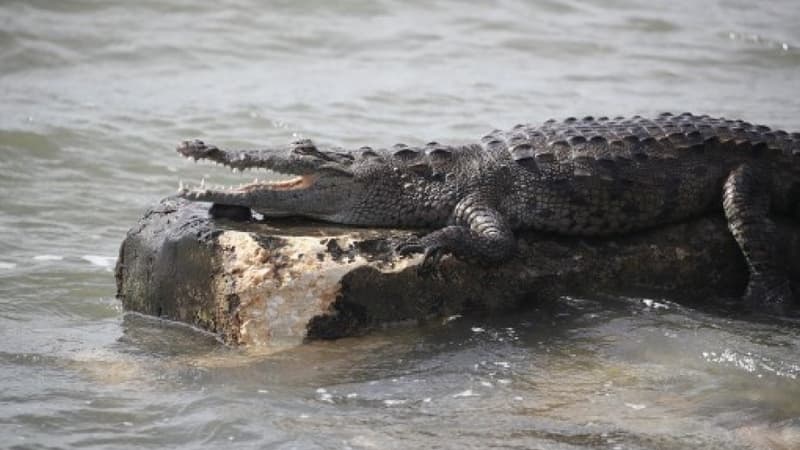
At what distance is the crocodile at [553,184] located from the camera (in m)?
6.11

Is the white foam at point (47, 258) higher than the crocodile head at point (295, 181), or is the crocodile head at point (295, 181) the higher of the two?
the crocodile head at point (295, 181)

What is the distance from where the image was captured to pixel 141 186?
31.3 feet

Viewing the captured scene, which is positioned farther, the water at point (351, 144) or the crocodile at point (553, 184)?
the crocodile at point (553, 184)

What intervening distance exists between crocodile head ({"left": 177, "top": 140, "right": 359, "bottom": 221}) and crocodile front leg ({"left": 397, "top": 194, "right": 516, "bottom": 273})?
1.88 feet

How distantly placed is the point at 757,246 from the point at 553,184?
44.8 inches

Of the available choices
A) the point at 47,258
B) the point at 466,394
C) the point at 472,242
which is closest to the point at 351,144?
the point at 47,258

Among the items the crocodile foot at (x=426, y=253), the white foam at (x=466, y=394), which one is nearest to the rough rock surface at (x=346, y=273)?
the crocodile foot at (x=426, y=253)

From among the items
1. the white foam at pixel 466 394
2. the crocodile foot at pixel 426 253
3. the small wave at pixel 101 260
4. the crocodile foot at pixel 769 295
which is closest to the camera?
the white foam at pixel 466 394

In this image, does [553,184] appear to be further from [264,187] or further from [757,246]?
[264,187]

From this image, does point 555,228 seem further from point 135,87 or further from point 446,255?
point 135,87

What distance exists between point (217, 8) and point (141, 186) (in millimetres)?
5546

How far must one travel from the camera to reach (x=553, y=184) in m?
6.25

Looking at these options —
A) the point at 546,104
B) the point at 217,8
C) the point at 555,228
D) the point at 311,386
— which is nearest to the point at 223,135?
the point at 546,104

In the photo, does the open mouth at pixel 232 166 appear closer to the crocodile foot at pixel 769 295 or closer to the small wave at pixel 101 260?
the small wave at pixel 101 260
